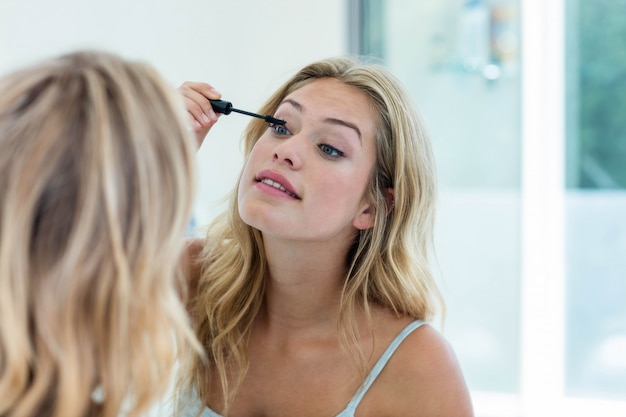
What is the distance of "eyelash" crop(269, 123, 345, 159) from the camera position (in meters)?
1.30

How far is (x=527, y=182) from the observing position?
242 cm

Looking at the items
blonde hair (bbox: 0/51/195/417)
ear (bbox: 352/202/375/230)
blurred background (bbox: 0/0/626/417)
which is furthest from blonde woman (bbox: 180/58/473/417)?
blurred background (bbox: 0/0/626/417)

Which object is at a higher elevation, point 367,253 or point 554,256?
point 367,253

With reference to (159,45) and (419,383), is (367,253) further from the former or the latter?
(159,45)

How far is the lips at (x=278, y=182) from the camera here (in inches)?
48.9

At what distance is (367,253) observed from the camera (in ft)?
4.60

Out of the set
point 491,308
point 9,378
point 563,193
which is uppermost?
point 9,378

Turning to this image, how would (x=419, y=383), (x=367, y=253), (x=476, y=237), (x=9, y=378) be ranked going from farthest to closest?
1. (x=476, y=237)
2. (x=367, y=253)
3. (x=419, y=383)
4. (x=9, y=378)

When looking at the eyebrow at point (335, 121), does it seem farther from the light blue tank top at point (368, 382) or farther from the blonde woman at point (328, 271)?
the light blue tank top at point (368, 382)

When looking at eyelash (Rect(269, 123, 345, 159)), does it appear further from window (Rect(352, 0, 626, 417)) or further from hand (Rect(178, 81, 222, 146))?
window (Rect(352, 0, 626, 417))

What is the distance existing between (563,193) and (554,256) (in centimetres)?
19

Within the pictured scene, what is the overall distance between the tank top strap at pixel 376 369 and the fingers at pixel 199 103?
0.49m

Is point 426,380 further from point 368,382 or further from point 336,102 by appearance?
point 336,102

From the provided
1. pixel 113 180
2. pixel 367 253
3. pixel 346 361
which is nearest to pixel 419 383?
pixel 346 361
